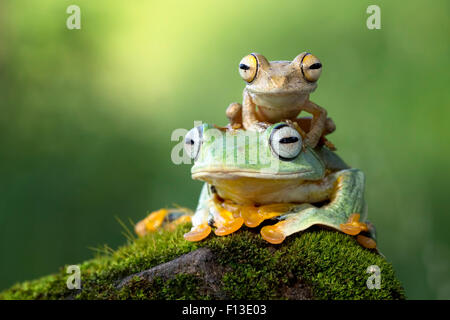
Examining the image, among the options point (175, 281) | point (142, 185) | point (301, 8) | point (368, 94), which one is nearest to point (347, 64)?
point (368, 94)

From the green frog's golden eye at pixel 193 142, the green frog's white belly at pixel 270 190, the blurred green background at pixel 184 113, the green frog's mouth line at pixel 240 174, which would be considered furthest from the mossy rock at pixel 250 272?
the blurred green background at pixel 184 113

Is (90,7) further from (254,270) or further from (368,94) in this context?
(254,270)

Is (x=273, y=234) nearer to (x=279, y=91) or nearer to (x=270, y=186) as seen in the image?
(x=270, y=186)

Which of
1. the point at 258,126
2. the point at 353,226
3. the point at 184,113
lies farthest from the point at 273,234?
the point at 184,113

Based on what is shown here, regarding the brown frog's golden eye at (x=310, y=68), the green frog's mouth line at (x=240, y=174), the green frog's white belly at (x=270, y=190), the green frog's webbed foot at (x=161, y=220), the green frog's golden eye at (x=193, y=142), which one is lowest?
the green frog's webbed foot at (x=161, y=220)

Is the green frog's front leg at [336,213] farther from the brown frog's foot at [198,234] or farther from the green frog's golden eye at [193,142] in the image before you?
the green frog's golden eye at [193,142]
